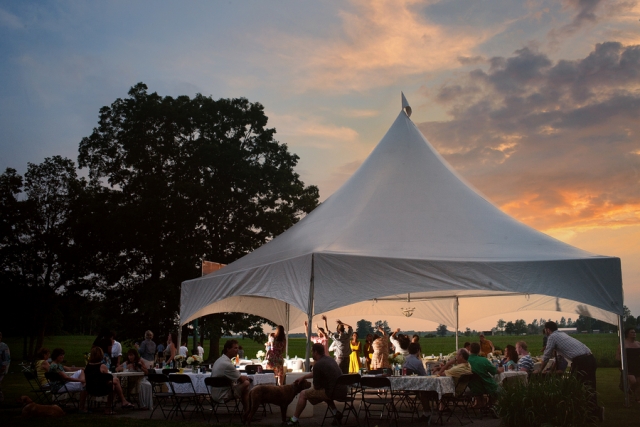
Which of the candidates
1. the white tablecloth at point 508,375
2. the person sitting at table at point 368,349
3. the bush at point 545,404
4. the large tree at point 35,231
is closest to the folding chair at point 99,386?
the white tablecloth at point 508,375

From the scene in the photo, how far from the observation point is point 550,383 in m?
7.35

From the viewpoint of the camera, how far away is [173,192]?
23.9 m

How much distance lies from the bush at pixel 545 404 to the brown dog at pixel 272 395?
296 cm

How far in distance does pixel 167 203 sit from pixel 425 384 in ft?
55.4

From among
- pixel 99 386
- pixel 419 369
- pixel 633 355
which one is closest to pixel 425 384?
pixel 419 369

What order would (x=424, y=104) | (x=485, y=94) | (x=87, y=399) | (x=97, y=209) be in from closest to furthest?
(x=87, y=399) < (x=485, y=94) < (x=424, y=104) < (x=97, y=209)

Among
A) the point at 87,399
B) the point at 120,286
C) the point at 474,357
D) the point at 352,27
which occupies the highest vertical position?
the point at 352,27

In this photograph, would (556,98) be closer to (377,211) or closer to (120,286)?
(377,211)

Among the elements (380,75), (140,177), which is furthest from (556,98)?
(140,177)

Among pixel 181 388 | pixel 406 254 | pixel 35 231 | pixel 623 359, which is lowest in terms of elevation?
pixel 181 388

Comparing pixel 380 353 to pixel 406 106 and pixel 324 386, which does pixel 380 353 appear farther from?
pixel 324 386

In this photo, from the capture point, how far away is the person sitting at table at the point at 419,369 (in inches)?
365

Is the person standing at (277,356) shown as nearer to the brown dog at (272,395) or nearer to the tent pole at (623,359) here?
the brown dog at (272,395)

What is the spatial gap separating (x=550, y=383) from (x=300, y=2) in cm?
891
